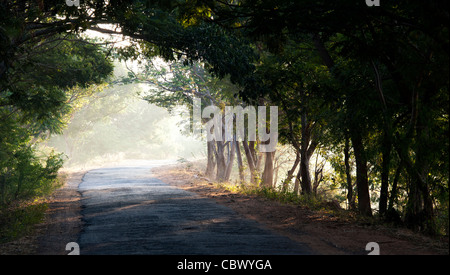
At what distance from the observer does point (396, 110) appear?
31.5ft

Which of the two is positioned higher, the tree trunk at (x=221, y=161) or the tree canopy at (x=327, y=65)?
the tree canopy at (x=327, y=65)

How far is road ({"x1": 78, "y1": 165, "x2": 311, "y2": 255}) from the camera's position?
7250mm

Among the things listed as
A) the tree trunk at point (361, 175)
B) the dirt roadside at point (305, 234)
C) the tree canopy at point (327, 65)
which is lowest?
the dirt roadside at point (305, 234)

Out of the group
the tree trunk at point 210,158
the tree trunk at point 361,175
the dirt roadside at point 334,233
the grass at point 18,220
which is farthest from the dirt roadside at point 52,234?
the tree trunk at point 210,158

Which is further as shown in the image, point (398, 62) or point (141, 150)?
point (141, 150)

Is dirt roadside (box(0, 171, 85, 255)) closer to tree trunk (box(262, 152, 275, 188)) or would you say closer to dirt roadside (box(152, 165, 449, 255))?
dirt roadside (box(152, 165, 449, 255))

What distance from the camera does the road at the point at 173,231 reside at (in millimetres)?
7250

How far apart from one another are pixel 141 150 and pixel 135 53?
74.8m

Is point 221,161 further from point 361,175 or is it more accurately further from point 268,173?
point 361,175

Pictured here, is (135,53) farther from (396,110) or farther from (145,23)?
(396,110)

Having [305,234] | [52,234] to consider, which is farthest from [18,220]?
[305,234]

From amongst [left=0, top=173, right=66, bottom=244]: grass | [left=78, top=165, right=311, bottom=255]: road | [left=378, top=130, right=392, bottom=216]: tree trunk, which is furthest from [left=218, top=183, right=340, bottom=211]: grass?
[left=0, top=173, right=66, bottom=244]: grass

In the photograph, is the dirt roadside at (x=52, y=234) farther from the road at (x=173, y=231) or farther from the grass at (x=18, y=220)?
the road at (x=173, y=231)
